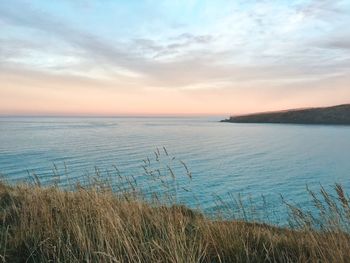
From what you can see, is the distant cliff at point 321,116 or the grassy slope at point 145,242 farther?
the distant cliff at point 321,116

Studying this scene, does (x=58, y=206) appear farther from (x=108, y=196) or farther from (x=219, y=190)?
(x=219, y=190)

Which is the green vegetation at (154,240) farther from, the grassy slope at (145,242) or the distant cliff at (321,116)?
the distant cliff at (321,116)

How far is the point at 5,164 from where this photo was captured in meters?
37.5

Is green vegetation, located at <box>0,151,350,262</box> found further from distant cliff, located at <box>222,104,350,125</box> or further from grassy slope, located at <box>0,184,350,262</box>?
distant cliff, located at <box>222,104,350,125</box>

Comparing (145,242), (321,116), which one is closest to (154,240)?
(145,242)

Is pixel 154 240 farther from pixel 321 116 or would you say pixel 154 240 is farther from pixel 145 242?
pixel 321 116

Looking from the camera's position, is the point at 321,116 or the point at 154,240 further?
the point at 321,116

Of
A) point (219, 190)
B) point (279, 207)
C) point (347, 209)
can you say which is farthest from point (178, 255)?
point (219, 190)

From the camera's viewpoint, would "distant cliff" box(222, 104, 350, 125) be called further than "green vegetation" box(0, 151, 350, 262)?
Yes

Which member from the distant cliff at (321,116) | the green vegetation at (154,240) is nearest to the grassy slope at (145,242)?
the green vegetation at (154,240)

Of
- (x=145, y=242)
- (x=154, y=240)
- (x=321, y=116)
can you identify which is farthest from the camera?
(x=321, y=116)

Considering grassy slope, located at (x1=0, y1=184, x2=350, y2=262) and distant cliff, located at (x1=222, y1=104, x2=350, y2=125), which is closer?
grassy slope, located at (x1=0, y1=184, x2=350, y2=262)

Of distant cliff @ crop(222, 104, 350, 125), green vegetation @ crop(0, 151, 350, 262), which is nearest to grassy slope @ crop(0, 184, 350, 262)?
green vegetation @ crop(0, 151, 350, 262)

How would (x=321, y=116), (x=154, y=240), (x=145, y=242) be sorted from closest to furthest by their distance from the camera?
(x=145, y=242) → (x=154, y=240) → (x=321, y=116)
